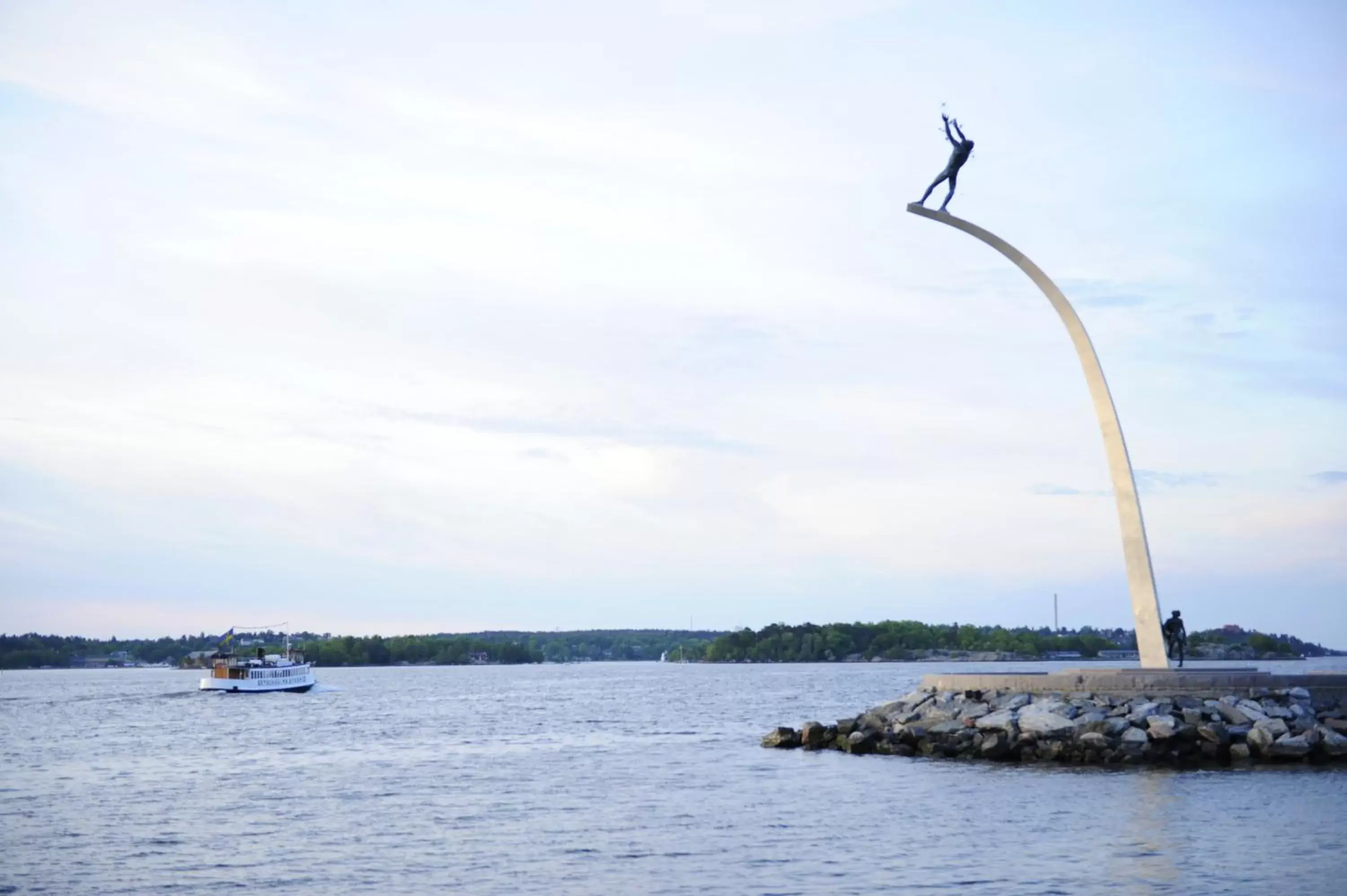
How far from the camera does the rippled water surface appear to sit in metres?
21.2

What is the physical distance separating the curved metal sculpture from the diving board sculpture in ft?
0.04

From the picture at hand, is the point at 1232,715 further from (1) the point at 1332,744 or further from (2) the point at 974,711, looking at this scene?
(2) the point at 974,711

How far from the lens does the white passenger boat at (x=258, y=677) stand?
335 feet

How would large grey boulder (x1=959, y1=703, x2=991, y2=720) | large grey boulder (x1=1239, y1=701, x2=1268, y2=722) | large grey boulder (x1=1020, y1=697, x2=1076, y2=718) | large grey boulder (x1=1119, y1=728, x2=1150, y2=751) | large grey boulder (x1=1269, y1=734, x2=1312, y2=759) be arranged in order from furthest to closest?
1. large grey boulder (x1=959, y1=703, x2=991, y2=720)
2. large grey boulder (x1=1020, y1=697, x2=1076, y2=718)
3. large grey boulder (x1=1239, y1=701, x2=1268, y2=722)
4. large grey boulder (x1=1119, y1=728, x2=1150, y2=751)
5. large grey boulder (x1=1269, y1=734, x2=1312, y2=759)

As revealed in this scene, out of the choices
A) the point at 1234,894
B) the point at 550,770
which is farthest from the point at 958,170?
the point at 1234,894

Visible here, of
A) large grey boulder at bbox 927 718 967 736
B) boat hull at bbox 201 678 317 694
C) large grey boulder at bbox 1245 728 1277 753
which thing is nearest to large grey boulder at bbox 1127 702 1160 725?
large grey boulder at bbox 1245 728 1277 753

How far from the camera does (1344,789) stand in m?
27.6

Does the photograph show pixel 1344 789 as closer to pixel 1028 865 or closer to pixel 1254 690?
pixel 1254 690

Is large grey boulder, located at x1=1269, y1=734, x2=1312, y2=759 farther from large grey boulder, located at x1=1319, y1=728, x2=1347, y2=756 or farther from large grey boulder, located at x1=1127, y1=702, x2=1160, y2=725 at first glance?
large grey boulder, located at x1=1127, y1=702, x2=1160, y2=725

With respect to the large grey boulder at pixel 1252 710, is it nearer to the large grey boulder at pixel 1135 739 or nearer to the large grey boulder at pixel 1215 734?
the large grey boulder at pixel 1215 734

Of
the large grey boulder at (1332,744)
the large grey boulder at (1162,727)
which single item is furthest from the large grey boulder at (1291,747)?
the large grey boulder at (1162,727)

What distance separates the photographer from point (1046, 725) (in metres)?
33.8

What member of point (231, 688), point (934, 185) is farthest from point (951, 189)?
point (231, 688)

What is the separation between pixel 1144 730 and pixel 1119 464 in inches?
269
